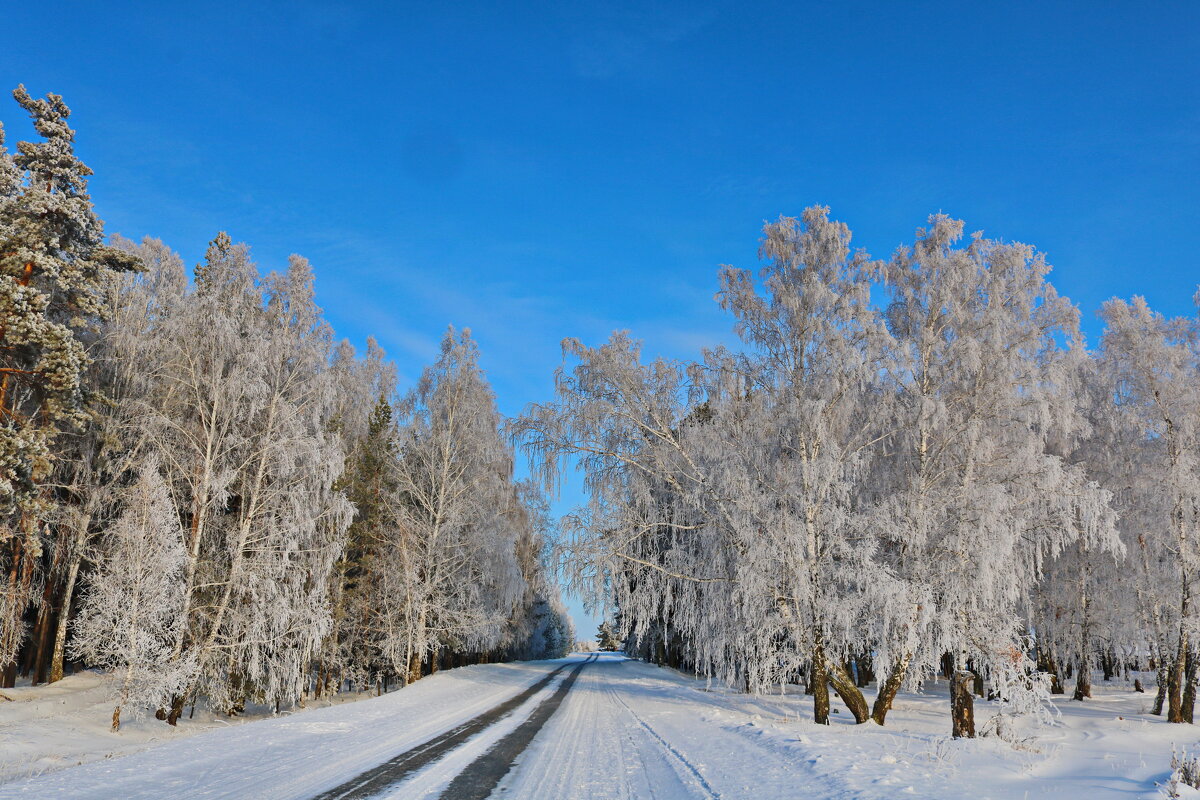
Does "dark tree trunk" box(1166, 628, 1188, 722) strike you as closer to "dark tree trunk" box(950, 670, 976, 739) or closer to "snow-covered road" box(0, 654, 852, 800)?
"dark tree trunk" box(950, 670, 976, 739)

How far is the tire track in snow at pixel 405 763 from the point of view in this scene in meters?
7.15

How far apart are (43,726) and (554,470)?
12218 mm

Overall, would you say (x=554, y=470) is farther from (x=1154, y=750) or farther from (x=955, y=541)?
(x=1154, y=750)

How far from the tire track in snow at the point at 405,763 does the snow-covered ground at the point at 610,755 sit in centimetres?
20

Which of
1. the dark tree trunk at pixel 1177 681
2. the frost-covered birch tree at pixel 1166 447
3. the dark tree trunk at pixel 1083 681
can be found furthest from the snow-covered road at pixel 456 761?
the dark tree trunk at pixel 1083 681

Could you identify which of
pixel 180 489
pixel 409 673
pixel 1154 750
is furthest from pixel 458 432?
pixel 1154 750

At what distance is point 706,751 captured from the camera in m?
10.3

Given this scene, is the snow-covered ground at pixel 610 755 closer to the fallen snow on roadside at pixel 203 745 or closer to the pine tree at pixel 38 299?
the fallen snow on roadside at pixel 203 745

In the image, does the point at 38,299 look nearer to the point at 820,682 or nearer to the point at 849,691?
the point at 820,682

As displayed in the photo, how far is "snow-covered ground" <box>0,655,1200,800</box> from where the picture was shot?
24.1 ft

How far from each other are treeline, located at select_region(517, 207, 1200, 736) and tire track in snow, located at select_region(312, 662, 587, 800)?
4.45m

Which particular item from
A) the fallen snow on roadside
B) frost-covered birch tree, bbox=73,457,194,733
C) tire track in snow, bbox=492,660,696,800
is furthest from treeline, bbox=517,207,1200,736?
frost-covered birch tree, bbox=73,457,194,733

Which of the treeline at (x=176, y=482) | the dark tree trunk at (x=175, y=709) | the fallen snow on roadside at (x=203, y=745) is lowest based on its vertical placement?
the dark tree trunk at (x=175, y=709)

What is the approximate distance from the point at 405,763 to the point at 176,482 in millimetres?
13697
